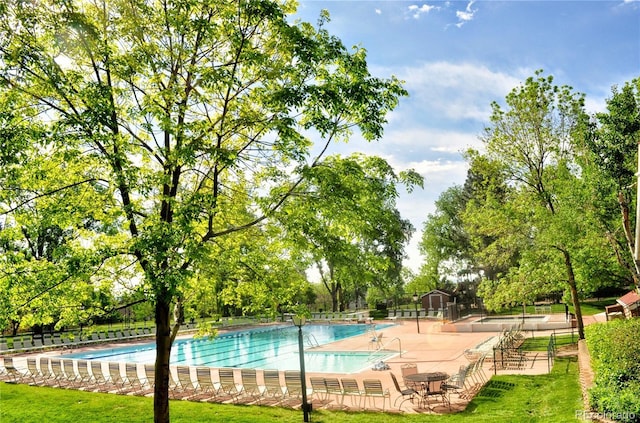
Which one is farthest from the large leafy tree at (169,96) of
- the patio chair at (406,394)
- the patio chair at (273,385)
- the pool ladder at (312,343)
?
the pool ladder at (312,343)

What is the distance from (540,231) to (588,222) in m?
3.23

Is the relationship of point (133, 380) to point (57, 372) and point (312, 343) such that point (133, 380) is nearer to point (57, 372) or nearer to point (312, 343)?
point (57, 372)

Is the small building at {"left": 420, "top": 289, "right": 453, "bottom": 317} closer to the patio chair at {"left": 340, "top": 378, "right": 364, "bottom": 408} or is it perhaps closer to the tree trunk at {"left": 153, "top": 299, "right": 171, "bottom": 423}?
the patio chair at {"left": 340, "top": 378, "right": 364, "bottom": 408}

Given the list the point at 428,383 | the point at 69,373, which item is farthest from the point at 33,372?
the point at 428,383

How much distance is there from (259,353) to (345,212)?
78.3 ft

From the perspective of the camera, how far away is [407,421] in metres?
11.7

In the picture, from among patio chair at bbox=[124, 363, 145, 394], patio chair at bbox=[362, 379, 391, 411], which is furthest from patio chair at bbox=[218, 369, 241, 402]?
patio chair at bbox=[362, 379, 391, 411]

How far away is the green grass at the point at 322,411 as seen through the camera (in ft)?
37.8

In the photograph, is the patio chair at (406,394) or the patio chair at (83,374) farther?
the patio chair at (83,374)

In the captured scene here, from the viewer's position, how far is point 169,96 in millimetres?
8641

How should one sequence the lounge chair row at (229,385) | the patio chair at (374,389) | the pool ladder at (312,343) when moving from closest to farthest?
1. the patio chair at (374,389)
2. the lounge chair row at (229,385)
3. the pool ladder at (312,343)

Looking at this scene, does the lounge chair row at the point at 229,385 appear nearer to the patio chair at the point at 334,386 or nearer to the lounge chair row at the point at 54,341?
the patio chair at the point at 334,386

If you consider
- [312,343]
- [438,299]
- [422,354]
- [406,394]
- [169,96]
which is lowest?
[312,343]

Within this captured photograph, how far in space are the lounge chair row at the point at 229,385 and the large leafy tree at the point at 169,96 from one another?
5561 mm
